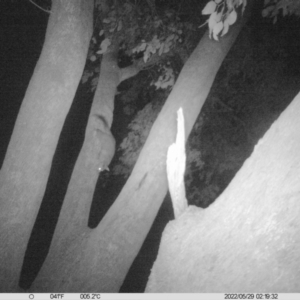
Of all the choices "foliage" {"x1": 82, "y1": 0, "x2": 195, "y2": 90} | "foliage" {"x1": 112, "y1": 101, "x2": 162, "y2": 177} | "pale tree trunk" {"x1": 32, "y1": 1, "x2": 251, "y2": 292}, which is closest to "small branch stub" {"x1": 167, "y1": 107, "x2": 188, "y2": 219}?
"pale tree trunk" {"x1": 32, "y1": 1, "x2": 251, "y2": 292}

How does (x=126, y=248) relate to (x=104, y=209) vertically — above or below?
below

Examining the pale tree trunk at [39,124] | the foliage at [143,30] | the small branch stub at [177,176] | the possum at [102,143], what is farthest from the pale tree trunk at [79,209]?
the small branch stub at [177,176]

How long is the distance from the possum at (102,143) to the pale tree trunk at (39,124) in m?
0.66

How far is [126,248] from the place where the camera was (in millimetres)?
2754

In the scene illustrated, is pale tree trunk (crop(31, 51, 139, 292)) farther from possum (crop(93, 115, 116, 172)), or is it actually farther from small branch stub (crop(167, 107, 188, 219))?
small branch stub (crop(167, 107, 188, 219))

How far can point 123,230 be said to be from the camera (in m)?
2.72

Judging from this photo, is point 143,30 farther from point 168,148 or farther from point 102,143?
point 168,148

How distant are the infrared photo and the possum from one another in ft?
0.04

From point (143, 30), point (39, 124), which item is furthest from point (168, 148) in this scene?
point (143, 30)

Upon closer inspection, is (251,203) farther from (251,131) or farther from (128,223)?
(251,131)

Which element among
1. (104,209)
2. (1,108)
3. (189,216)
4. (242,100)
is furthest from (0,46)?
(189,216)

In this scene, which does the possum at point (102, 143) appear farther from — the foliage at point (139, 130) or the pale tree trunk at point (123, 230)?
the foliage at point (139, 130)

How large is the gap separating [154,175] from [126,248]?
2.32 ft

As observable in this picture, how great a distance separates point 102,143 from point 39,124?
853 millimetres
